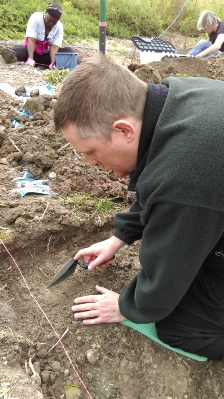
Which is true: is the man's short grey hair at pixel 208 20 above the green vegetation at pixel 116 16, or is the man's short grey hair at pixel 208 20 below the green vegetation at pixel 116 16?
above

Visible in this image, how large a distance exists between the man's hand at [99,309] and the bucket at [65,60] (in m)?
5.07

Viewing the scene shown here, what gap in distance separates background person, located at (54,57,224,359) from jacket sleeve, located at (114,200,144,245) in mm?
358

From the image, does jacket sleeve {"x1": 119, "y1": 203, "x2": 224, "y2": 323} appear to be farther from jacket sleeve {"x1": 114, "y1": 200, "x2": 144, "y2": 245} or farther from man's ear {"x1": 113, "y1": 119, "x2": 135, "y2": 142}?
jacket sleeve {"x1": 114, "y1": 200, "x2": 144, "y2": 245}

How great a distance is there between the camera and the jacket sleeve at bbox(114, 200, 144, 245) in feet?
6.50

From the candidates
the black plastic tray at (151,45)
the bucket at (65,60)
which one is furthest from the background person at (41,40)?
the black plastic tray at (151,45)

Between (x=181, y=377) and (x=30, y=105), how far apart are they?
114 inches

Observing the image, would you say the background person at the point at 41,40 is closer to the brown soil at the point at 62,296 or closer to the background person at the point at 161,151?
the brown soil at the point at 62,296

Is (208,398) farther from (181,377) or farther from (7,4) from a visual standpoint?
(7,4)

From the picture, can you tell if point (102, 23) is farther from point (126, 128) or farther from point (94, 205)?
point (126, 128)

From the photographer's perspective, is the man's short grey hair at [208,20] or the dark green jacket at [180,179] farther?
the man's short grey hair at [208,20]

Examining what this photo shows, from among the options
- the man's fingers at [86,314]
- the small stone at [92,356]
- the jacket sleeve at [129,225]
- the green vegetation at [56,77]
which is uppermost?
the jacket sleeve at [129,225]

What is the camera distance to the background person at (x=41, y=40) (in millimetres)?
6504

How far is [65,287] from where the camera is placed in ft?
7.48

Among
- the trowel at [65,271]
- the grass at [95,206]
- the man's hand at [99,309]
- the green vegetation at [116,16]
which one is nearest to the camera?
the man's hand at [99,309]
